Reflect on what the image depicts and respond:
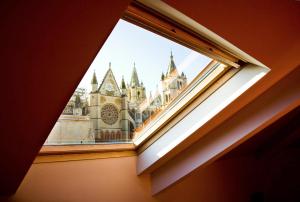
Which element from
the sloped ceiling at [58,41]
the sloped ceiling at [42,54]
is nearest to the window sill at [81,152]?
the sloped ceiling at [58,41]

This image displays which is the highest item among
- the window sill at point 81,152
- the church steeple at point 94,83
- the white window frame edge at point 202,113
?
the church steeple at point 94,83

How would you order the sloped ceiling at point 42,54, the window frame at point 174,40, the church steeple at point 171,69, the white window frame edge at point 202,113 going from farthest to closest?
the church steeple at point 171,69, the white window frame edge at point 202,113, the window frame at point 174,40, the sloped ceiling at point 42,54

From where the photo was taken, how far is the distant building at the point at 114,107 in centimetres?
162

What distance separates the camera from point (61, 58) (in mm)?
732

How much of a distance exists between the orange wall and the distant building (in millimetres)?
207

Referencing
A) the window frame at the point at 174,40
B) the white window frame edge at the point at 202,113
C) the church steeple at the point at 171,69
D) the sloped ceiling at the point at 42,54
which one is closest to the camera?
the sloped ceiling at the point at 42,54

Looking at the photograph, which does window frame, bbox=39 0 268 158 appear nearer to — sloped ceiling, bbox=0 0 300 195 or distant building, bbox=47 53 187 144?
distant building, bbox=47 53 187 144

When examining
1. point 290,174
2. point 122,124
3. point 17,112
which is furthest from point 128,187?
point 290,174

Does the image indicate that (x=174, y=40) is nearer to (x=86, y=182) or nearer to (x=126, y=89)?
(x=126, y=89)

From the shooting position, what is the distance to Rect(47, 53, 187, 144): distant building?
5.30 ft

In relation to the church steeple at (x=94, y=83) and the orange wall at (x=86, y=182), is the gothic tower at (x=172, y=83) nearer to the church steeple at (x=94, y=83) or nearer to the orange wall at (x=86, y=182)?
the church steeple at (x=94, y=83)

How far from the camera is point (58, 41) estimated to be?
69 cm

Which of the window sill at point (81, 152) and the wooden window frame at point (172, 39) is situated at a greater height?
the wooden window frame at point (172, 39)

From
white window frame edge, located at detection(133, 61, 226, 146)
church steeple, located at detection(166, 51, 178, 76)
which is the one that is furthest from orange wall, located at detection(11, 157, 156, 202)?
church steeple, located at detection(166, 51, 178, 76)
